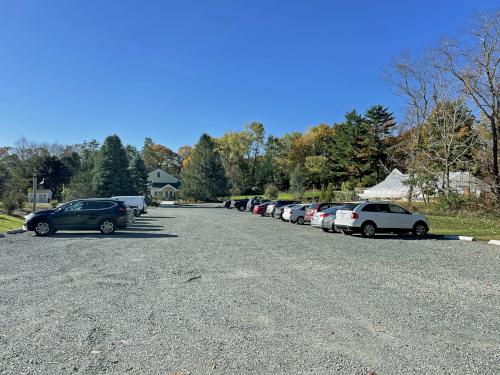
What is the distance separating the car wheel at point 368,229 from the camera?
792 inches

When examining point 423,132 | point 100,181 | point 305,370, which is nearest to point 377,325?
point 305,370

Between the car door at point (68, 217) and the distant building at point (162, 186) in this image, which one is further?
the distant building at point (162, 186)

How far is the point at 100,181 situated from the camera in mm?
59688

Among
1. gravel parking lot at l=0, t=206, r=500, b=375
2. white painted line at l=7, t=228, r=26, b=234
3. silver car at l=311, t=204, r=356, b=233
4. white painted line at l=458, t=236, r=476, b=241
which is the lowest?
white painted line at l=7, t=228, r=26, b=234

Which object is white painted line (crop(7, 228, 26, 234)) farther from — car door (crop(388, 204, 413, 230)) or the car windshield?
car door (crop(388, 204, 413, 230))

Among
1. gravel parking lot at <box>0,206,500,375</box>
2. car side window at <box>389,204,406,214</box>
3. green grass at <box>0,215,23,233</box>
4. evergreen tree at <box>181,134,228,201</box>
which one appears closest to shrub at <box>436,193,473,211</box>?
car side window at <box>389,204,406,214</box>

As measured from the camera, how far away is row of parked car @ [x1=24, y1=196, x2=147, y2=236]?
19.1m

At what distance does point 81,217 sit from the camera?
20.0m

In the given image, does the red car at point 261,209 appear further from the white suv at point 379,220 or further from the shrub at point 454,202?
the white suv at point 379,220

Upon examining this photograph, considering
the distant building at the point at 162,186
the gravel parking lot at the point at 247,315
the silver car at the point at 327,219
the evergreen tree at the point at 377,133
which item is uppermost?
the evergreen tree at the point at 377,133

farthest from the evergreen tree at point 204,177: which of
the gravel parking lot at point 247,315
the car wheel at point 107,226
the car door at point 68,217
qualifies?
the gravel parking lot at point 247,315

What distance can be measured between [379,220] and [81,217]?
14065mm

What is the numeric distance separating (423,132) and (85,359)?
2008 inches

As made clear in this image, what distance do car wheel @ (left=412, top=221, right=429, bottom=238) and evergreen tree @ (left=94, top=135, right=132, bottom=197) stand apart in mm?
48025
